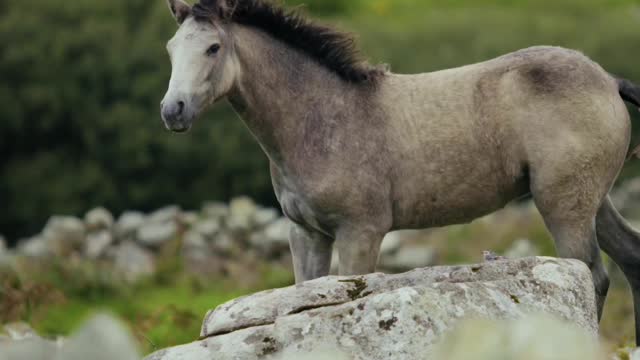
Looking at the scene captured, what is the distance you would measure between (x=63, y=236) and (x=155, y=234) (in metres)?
0.96

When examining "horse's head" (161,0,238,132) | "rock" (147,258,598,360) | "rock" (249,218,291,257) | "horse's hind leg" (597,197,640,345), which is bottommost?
"rock" (249,218,291,257)

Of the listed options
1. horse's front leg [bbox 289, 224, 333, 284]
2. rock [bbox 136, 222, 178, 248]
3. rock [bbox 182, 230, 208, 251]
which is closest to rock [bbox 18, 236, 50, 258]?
rock [bbox 136, 222, 178, 248]

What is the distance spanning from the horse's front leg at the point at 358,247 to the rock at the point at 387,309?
1.40 m

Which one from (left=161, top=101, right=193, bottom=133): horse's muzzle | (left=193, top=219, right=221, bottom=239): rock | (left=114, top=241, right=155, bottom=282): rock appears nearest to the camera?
(left=161, top=101, right=193, bottom=133): horse's muzzle

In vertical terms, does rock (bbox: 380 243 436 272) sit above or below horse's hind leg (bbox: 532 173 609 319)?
below

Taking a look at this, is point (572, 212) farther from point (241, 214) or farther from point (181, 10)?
point (241, 214)

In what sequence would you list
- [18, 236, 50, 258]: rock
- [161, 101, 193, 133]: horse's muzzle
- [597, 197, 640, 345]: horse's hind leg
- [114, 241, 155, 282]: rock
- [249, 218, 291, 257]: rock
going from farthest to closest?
[249, 218, 291, 257]: rock
[114, 241, 155, 282]: rock
[18, 236, 50, 258]: rock
[597, 197, 640, 345]: horse's hind leg
[161, 101, 193, 133]: horse's muzzle

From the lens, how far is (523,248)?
13.0 m

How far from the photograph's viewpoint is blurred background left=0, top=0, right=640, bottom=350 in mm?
12938

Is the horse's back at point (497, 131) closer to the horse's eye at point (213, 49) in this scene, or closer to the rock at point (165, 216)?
the horse's eye at point (213, 49)

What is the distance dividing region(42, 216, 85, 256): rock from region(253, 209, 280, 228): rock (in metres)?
1.85

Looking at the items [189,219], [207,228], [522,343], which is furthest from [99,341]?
[189,219]

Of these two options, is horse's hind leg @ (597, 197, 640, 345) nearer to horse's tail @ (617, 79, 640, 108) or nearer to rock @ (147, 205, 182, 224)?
horse's tail @ (617, 79, 640, 108)

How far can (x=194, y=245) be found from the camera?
13344 mm
